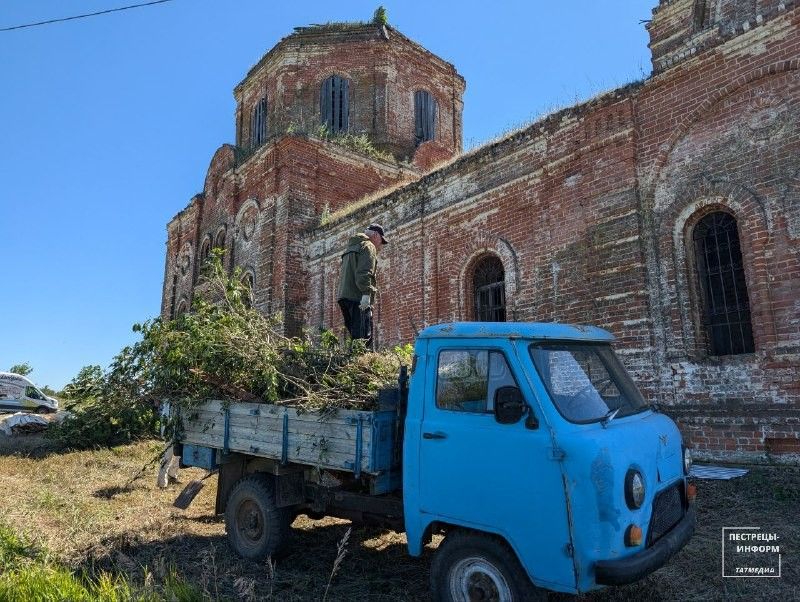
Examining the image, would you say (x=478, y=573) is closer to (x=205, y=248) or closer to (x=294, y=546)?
(x=294, y=546)

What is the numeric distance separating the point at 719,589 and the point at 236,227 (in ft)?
56.0

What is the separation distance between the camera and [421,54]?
20.9 meters

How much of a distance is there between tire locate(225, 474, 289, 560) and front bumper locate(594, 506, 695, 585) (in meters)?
2.99

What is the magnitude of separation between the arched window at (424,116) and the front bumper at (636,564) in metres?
18.6

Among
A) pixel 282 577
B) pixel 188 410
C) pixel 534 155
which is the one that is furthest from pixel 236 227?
pixel 282 577

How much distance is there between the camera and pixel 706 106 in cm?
769

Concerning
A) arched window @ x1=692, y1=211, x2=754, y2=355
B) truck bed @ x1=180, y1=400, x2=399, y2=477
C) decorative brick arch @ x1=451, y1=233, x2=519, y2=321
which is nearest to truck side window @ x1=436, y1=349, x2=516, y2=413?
truck bed @ x1=180, y1=400, x2=399, y2=477

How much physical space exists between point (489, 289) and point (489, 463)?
7384mm

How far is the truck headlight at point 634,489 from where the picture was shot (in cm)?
324

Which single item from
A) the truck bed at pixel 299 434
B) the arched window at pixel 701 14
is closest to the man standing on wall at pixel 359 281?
the truck bed at pixel 299 434

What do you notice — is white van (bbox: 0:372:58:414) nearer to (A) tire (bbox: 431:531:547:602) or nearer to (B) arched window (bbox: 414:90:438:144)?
(B) arched window (bbox: 414:90:438:144)

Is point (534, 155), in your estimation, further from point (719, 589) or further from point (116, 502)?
point (116, 502)

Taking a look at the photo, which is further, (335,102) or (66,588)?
(335,102)

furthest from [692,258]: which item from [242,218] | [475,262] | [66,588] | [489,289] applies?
[242,218]
